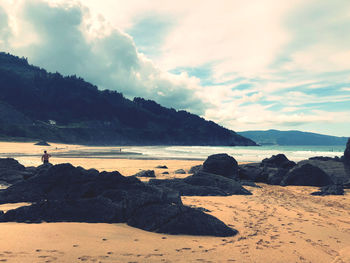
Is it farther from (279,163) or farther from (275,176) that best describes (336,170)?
(279,163)

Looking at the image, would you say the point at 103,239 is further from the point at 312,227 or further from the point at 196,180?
the point at 196,180

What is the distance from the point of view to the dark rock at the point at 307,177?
1714cm

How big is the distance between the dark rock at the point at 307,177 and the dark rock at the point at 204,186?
6.35 metres

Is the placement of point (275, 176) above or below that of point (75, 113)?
below

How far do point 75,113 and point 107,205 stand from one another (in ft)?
550

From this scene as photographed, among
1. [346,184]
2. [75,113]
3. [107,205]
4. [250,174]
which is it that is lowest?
[346,184]

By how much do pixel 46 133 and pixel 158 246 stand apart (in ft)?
402

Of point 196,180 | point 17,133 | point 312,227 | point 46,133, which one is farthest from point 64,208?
point 46,133

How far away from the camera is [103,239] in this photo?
548 centimetres

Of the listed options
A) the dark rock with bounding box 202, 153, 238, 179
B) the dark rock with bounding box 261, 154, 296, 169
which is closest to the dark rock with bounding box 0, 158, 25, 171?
the dark rock with bounding box 202, 153, 238, 179

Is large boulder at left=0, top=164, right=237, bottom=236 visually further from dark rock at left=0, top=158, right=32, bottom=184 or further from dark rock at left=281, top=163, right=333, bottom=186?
dark rock at left=281, top=163, right=333, bottom=186

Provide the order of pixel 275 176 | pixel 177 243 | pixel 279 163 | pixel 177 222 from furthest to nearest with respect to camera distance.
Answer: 1. pixel 279 163
2. pixel 275 176
3. pixel 177 222
4. pixel 177 243

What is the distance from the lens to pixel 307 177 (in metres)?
17.5

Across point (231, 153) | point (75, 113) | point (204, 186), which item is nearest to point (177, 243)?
point (204, 186)
